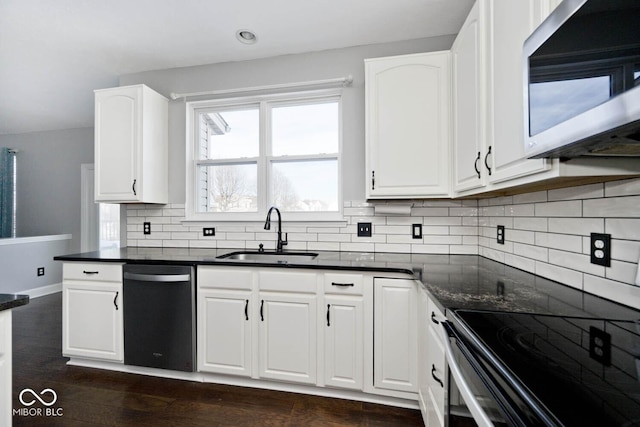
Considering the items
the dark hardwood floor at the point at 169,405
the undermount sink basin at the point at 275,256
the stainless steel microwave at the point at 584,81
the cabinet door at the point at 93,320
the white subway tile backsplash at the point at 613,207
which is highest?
the stainless steel microwave at the point at 584,81

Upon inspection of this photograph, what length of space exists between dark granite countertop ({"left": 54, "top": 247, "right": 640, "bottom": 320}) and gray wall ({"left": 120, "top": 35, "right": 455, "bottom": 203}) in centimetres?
75

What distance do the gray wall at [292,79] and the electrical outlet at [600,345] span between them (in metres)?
1.74

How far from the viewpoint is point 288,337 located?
1.88m

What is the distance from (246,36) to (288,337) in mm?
2350

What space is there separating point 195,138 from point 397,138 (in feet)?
6.37

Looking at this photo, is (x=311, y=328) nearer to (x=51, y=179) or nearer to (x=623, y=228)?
(x=623, y=228)

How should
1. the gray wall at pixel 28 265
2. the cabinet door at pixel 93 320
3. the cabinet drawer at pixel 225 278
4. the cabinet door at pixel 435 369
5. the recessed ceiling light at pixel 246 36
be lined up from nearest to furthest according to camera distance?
the cabinet door at pixel 435 369 < the cabinet drawer at pixel 225 278 < the cabinet door at pixel 93 320 < the recessed ceiling light at pixel 246 36 < the gray wall at pixel 28 265

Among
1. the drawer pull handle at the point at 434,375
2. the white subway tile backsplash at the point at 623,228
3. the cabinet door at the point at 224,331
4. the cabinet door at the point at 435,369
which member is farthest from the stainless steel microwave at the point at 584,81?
the cabinet door at the point at 224,331

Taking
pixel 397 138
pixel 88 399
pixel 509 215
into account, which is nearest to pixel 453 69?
pixel 397 138

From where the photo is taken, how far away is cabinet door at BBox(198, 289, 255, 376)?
6.36 feet

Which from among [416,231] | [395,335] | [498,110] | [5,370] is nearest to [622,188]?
[498,110]

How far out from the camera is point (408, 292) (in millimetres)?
1721

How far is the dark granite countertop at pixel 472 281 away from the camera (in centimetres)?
101

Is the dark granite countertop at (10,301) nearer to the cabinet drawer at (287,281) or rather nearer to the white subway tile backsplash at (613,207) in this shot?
the cabinet drawer at (287,281)
